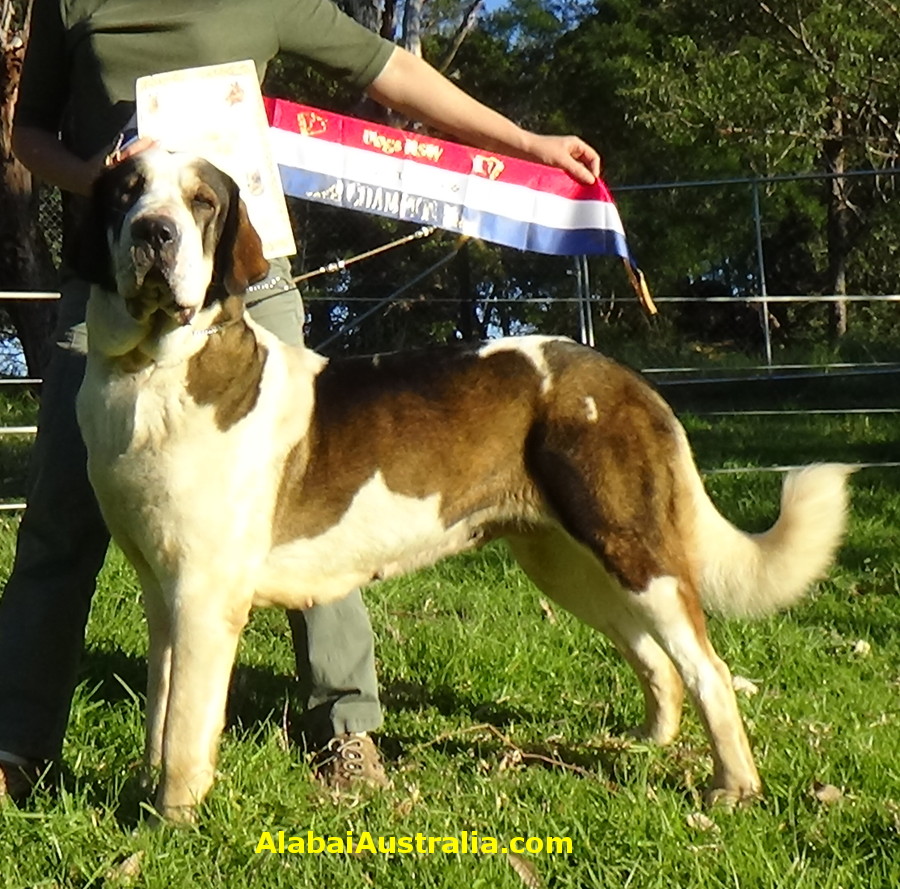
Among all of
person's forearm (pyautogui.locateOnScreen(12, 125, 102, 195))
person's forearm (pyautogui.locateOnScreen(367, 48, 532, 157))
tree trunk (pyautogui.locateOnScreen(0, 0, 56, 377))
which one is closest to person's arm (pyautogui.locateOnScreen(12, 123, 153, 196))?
person's forearm (pyautogui.locateOnScreen(12, 125, 102, 195))

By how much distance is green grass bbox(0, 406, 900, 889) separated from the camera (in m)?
2.96

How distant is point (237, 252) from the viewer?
10.3 ft

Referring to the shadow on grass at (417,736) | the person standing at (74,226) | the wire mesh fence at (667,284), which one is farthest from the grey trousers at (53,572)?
the wire mesh fence at (667,284)

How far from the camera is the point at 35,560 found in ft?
11.5

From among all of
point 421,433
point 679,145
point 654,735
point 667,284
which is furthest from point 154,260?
point 667,284

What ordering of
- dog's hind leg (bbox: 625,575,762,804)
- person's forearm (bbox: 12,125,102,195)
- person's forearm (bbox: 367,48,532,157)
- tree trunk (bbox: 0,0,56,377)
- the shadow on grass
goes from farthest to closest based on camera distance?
1. tree trunk (bbox: 0,0,56,377)
2. person's forearm (bbox: 367,48,532,157)
3. the shadow on grass
4. dog's hind leg (bbox: 625,575,762,804)
5. person's forearm (bbox: 12,125,102,195)

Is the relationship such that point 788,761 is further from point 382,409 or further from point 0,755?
point 0,755

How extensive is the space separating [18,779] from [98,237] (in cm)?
145

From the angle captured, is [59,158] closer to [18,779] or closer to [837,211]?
[18,779]

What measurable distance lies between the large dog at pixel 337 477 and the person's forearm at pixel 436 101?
2.25 ft

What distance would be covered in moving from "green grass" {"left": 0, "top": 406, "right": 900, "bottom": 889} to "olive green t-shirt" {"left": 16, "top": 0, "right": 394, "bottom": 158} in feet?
5.68

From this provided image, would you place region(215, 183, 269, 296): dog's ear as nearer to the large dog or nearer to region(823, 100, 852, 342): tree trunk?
the large dog

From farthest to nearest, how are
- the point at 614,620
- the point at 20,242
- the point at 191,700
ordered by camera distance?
the point at 20,242, the point at 614,620, the point at 191,700

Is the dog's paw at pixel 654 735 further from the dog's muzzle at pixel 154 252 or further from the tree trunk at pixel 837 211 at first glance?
the tree trunk at pixel 837 211
